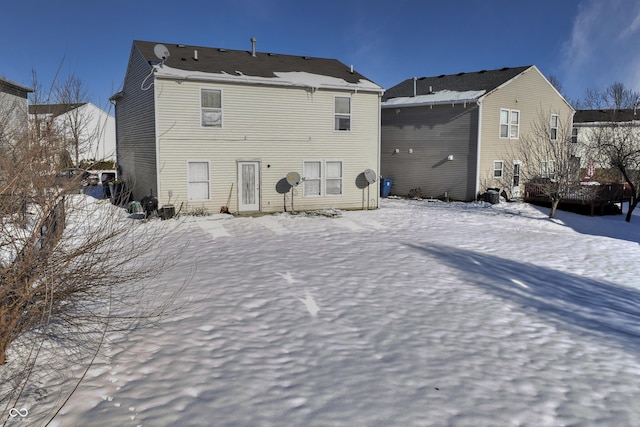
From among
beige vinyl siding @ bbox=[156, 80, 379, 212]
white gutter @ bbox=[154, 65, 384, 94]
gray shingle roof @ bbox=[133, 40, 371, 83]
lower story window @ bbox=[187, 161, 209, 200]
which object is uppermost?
gray shingle roof @ bbox=[133, 40, 371, 83]

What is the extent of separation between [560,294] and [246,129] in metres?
11.9

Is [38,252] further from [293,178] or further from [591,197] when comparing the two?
[591,197]

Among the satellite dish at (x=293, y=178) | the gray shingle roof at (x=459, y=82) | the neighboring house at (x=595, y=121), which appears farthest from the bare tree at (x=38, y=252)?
the neighboring house at (x=595, y=121)

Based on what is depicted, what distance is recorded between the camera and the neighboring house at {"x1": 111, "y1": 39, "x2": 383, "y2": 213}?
16547 mm

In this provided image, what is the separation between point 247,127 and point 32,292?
13.5 meters

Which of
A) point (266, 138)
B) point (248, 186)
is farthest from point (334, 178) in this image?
point (248, 186)

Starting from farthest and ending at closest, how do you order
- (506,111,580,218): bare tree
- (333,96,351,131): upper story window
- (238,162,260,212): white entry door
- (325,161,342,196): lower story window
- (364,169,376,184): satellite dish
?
1. (506,111,580,218): bare tree
2. (364,169,376,184): satellite dish
3. (325,161,342,196): lower story window
4. (333,96,351,131): upper story window
5. (238,162,260,212): white entry door

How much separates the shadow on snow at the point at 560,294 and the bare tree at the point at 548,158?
959cm

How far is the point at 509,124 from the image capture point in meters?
24.0

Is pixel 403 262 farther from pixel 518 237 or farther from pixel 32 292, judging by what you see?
pixel 32 292

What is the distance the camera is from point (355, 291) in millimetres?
8953

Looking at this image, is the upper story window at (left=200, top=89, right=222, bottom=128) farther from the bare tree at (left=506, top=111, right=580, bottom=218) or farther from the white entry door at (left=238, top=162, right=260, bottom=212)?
the bare tree at (left=506, top=111, right=580, bottom=218)

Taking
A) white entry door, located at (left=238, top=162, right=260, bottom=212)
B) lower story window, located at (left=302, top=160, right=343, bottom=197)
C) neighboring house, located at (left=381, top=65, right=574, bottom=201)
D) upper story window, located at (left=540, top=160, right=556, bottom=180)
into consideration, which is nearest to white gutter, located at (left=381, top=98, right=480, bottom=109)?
neighboring house, located at (left=381, top=65, right=574, bottom=201)

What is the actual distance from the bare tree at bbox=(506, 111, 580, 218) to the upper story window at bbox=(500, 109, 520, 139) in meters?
0.56
